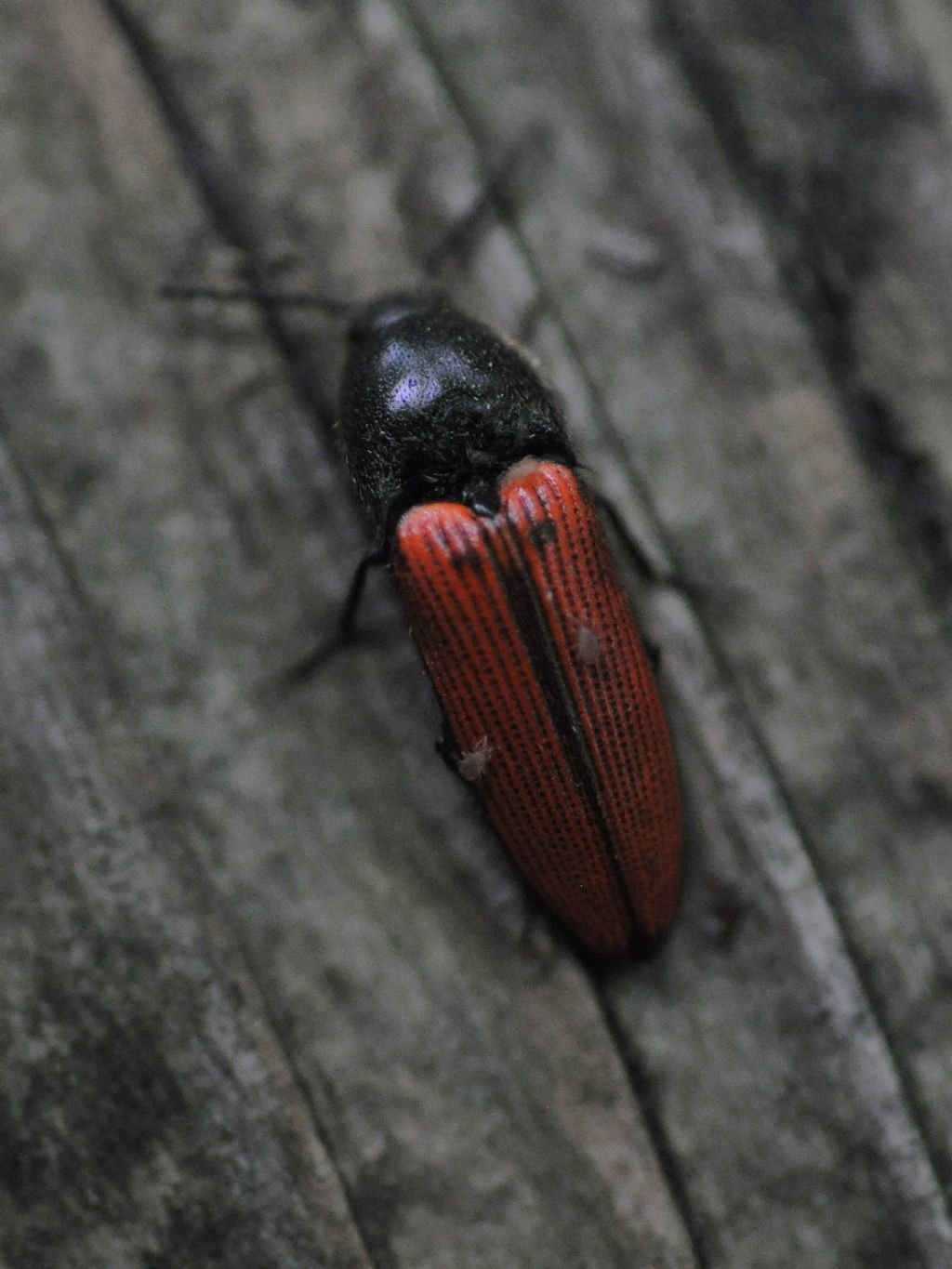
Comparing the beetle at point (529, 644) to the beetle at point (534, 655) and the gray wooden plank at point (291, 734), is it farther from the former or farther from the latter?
the gray wooden plank at point (291, 734)

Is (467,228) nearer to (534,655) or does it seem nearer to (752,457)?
(752,457)

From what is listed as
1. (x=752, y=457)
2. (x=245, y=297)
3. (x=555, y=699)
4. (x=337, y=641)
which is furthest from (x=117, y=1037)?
(x=752, y=457)

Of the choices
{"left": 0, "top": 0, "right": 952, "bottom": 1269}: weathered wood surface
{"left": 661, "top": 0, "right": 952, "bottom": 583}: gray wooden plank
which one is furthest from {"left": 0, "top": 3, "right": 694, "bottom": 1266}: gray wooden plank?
→ {"left": 661, "top": 0, "right": 952, "bottom": 583}: gray wooden plank

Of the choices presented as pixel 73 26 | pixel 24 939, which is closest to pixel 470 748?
pixel 24 939

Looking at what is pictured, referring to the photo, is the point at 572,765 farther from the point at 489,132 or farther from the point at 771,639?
the point at 489,132

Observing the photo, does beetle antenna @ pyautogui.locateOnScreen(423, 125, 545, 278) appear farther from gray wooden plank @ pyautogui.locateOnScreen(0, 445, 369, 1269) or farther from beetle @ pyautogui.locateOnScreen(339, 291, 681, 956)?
gray wooden plank @ pyautogui.locateOnScreen(0, 445, 369, 1269)

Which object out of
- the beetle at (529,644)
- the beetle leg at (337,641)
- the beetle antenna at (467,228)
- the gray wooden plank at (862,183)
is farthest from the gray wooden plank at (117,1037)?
the gray wooden plank at (862,183)
